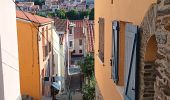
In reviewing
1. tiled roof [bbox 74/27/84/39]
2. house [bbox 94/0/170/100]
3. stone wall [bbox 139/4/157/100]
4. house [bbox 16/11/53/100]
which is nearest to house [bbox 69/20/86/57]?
tiled roof [bbox 74/27/84/39]

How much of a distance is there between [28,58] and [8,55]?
7.38 meters

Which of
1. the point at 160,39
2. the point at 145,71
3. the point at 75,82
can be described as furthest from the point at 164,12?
the point at 75,82

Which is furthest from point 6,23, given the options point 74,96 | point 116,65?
point 74,96

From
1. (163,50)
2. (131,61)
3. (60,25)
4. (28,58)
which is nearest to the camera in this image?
(163,50)

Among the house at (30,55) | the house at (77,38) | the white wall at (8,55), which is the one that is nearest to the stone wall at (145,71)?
the white wall at (8,55)

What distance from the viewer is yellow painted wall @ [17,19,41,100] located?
49.9 ft

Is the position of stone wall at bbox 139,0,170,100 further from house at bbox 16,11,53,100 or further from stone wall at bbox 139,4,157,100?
house at bbox 16,11,53,100

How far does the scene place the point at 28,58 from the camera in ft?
50.6

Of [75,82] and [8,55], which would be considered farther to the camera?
[75,82]

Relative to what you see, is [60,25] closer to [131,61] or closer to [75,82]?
[75,82]

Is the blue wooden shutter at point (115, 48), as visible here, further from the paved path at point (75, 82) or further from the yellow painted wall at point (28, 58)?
the paved path at point (75, 82)

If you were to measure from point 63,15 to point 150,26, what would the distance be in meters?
57.0

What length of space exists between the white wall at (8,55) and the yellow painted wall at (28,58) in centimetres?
609

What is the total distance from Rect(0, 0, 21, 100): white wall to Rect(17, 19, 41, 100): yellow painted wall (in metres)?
6.09
